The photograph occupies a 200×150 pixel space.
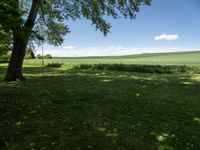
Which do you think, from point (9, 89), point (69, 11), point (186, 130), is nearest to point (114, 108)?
point (186, 130)

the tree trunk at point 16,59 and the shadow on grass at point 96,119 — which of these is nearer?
the shadow on grass at point 96,119

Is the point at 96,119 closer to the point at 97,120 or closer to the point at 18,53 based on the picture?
the point at 97,120

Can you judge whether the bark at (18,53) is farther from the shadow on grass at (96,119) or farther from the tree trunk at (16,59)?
the shadow on grass at (96,119)

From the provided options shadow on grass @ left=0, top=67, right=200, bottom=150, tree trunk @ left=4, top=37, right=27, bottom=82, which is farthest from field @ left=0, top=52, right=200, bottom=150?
tree trunk @ left=4, top=37, right=27, bottom=82

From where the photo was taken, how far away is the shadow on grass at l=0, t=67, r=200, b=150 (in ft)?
33.4

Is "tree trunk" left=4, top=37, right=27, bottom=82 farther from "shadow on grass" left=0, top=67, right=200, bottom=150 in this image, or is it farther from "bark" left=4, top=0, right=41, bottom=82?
"shadow on grass" left=0, top=67, right=200, bottom=150

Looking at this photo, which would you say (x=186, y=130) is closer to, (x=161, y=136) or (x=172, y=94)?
(x=161, y=136)

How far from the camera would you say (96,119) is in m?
12.7

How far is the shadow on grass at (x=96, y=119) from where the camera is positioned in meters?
10.2

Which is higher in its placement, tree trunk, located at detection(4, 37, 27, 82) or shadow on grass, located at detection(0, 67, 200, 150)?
tree trunk, located at detection(4, 37, 27, 82)

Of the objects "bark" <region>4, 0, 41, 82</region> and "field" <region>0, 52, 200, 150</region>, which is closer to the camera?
"field" <region>0, 52, 200, 150</region>

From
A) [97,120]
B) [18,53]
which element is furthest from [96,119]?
[18,53]

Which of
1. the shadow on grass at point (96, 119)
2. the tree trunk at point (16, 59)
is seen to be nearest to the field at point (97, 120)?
the shadow on grass at point (96, 119)

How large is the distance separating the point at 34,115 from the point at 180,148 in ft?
19.7
